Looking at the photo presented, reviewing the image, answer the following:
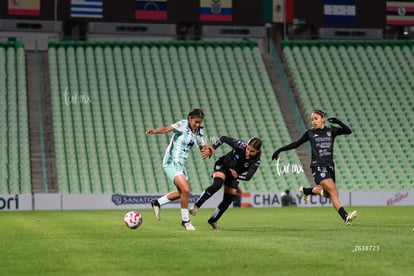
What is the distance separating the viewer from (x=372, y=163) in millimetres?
39750

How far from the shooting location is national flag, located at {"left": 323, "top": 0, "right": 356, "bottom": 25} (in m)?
46.3

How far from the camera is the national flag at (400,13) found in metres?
46.7

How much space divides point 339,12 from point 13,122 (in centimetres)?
1850

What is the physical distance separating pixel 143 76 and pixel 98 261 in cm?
3408

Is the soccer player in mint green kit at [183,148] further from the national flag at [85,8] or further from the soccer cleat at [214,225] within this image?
the national flag at [85,8]

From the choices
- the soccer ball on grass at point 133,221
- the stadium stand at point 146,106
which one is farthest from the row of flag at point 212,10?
the soccer ball on grass at point 133,221

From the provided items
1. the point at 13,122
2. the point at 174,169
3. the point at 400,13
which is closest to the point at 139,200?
the point at 13,122

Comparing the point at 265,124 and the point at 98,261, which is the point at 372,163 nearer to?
the point at 265,124

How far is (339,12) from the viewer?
4634 centimetres

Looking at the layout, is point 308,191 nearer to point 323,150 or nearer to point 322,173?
point 322,173

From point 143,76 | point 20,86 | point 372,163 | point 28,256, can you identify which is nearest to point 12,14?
point 20,86

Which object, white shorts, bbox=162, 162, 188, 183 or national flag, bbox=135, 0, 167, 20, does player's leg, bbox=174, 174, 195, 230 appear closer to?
white shorts, bbox=162, 162, 188, 183

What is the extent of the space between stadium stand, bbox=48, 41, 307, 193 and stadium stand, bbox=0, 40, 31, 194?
1.45m

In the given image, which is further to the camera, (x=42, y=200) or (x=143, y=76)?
(x=143, y=76)
